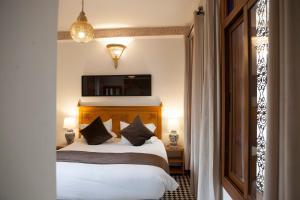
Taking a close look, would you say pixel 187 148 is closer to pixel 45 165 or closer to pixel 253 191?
pixel 253 191

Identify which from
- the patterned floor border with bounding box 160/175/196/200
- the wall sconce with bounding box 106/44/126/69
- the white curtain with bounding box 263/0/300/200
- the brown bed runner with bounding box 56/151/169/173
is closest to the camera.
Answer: the white curtain with bounding box 263/0/300/200

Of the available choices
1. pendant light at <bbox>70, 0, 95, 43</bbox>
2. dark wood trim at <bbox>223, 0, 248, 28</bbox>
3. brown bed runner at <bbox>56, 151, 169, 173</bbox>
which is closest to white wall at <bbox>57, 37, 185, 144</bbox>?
brown bed runner at <bbox>56, 151, 169, 173</bbox>

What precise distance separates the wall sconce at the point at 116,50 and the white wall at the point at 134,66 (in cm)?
12

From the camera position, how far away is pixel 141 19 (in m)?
4.11

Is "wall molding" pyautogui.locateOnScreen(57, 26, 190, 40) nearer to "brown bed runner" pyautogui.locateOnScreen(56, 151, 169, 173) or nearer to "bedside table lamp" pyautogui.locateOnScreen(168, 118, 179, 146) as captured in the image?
"bedside table lamp" pyautogui.locateOnScreen(168, 118, 179, 146)

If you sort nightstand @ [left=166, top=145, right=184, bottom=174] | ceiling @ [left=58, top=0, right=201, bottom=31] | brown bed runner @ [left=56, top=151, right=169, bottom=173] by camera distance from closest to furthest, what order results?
brown bed runner @ [left=56, top=151, right=169, bottom=173], ceiling @ [left=58, top=0, right=201, bottom=31], nightstand @ [left=166, top=145, right=184, bottom=174]

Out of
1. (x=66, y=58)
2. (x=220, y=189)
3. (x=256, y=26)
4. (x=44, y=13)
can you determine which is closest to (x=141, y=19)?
(x=66, y=58)

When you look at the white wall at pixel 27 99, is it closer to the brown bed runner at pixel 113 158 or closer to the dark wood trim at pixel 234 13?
the dark wood trim at pixel 234 13

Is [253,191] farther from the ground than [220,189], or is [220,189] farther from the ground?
[253,191]

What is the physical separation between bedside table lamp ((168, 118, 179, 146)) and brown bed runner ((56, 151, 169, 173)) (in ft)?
4.53

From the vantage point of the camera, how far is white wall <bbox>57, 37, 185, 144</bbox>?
461 cm

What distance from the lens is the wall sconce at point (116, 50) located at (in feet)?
14.6

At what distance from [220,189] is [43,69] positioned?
2143 millimetres

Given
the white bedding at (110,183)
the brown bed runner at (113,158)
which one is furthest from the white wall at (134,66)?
the white bedding at (110,183)
